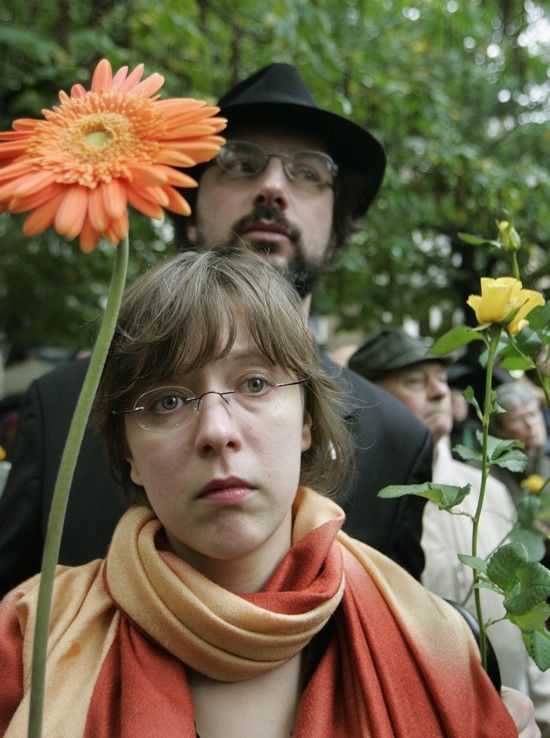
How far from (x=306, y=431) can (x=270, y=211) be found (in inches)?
29.3

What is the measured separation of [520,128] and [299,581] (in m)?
7.63

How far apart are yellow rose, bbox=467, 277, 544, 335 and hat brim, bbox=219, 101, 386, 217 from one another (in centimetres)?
111

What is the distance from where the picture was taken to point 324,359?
2.12m

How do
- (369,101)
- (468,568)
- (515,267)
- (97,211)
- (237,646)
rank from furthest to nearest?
(369,101), (468,568), (515,267), (237,646), (97,211)

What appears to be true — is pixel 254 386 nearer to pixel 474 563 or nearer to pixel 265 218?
pixel 474 563

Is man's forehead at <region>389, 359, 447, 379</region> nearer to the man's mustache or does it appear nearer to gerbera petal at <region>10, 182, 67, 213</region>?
the man's mustache

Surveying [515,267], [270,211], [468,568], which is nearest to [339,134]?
[270,211]

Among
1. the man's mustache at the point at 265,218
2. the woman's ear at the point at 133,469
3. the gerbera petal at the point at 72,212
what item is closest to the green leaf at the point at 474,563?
the woman's ear at the point at 133,469

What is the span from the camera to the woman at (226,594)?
121 centimetres

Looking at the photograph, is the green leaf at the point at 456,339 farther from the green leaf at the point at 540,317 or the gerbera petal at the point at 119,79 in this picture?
the gerbera petal at the point at 119,79

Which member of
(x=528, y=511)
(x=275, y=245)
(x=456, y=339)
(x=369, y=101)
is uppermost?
(x=369, y=101)

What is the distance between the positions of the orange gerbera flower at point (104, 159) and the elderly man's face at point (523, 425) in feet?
12.3

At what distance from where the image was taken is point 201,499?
1207 millimetres

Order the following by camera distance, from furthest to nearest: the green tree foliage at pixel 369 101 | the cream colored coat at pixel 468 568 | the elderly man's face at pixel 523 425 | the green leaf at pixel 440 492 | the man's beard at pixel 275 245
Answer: the elderly man's face at pixel 523 425
the green tree foliage at pixel 369 101
the cream colored coat at pixel 468 568
the man's beard at pixel 275 245
the green leaf at pixel 440 492
